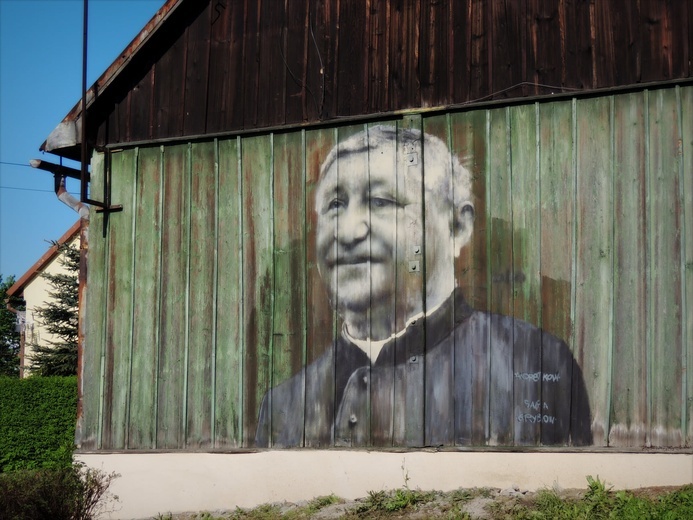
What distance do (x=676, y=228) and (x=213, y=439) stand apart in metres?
5.63

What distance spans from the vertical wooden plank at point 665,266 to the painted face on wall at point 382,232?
2.06 meters

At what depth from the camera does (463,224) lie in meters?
9.22

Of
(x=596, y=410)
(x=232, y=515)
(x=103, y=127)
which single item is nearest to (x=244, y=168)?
(x=103, y=127)

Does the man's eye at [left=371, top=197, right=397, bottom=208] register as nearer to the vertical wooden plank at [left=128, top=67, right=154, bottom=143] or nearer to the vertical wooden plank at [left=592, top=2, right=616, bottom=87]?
the vertical wooden plank at [left=592, top=2, right=616, bottom=87]

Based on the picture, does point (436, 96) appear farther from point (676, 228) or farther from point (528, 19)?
point (676, 228)

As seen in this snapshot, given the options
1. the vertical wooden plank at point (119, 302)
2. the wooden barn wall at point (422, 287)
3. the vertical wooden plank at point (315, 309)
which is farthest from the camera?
the vertical wooden plank at point (119, 302)

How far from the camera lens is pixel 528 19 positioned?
30.0 feet

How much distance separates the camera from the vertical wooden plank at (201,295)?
10.3 meters

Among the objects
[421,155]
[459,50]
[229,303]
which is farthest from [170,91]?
[459,50]

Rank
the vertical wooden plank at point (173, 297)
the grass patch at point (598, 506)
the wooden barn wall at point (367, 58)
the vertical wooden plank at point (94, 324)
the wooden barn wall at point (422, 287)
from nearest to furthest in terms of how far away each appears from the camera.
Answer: the grass patch at point (598, 506) < the wooden barn wall at point (422, 287) < the wooden barn wall at point (367, 58) < the vertical wooden plank at point (173, 297) < the vertical wooden plank at point (94, 324)

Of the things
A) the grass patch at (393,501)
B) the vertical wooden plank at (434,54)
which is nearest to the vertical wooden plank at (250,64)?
the vertical wooden plank at (434,54)

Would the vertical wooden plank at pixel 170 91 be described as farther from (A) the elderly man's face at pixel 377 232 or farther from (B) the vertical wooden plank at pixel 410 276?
(B) the vertical wooden plank at pixel 410 276

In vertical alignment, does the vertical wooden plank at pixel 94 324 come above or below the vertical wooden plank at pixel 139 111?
below

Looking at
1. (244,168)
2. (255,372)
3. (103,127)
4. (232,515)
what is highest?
(103,127)
